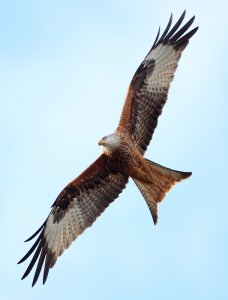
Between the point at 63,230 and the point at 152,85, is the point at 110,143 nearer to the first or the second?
the point at 152,85

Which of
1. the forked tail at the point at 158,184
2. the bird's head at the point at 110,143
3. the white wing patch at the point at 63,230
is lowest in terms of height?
the forked tail at the point at 158,184

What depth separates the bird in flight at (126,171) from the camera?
10312 millimetres

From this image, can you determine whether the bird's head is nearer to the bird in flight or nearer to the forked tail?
the bird in flight

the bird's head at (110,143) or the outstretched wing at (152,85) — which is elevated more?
the outstretched wing at (152,85)

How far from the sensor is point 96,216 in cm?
1073

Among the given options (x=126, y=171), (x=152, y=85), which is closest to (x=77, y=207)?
(x=126, y=171)

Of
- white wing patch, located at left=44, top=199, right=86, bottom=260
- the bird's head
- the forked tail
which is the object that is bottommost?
the forked tail

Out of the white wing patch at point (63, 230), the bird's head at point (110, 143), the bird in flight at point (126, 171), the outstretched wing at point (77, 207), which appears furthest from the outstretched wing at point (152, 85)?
the white wing patch at point (63, 230)

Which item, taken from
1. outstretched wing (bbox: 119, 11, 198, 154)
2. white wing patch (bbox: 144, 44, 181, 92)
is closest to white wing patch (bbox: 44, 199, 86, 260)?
outstretched wing (bbox: 119, 11, 198, 154)

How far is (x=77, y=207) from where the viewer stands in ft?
35.7

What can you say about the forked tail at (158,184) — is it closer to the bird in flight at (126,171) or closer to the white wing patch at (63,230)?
the bird in flight at (126,171)

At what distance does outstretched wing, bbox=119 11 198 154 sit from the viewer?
34.8ft

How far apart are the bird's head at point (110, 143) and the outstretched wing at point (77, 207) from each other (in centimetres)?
42

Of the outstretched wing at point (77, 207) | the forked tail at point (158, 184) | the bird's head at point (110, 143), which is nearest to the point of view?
the bird's head at point (110, 143)
